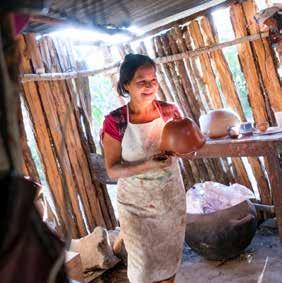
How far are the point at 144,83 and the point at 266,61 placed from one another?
1755mm

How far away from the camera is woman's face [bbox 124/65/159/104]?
7.29ft

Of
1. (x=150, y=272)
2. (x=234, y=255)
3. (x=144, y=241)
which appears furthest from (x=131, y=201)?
(x=234, y=255)

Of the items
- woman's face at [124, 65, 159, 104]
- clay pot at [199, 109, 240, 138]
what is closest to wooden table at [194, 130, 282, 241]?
clay pot at [199, 109, 240, 138]

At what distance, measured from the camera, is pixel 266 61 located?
11.3 ft

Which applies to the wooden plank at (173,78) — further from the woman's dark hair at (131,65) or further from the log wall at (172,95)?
the woman's dark hair at (131,65)

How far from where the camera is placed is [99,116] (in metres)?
6.18

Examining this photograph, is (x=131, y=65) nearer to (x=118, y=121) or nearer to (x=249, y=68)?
(x=118, y=121)

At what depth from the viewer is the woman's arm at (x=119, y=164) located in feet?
7.04

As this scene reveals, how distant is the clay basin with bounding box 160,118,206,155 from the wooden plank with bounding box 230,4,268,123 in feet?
5.31

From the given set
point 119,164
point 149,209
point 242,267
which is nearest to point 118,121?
point 119,164

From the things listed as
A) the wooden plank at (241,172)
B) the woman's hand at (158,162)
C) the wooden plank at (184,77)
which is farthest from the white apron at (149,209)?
the wooden plank at (241,172)

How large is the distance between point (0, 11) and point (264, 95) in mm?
3240

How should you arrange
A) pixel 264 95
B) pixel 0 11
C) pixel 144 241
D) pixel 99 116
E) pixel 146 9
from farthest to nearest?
pixel 99 116
pixel 264 95
pixel 146 9
pixel 144 241
pixel 0 11

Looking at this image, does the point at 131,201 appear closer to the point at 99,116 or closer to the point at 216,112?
the point at 216,112
